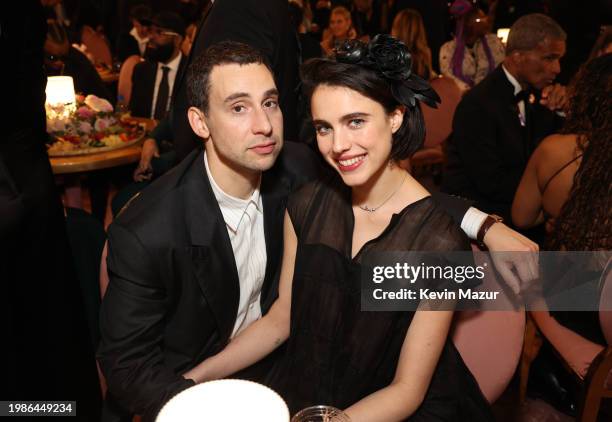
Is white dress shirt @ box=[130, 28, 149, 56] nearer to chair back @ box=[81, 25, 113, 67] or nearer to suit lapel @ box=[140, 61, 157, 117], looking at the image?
chair back @ box=[81, 25, 113, 67]

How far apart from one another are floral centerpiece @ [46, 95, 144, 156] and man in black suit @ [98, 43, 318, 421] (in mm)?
2235

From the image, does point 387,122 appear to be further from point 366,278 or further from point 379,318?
point 379,318

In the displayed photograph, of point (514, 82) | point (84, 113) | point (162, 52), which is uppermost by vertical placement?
point (514, 82)

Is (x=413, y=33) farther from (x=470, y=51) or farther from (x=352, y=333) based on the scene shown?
(x=352, y=333)

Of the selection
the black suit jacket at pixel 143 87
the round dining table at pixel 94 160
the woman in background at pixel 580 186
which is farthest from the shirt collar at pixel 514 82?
the black suit jacket at pixel 143 87

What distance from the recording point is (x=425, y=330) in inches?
61.0

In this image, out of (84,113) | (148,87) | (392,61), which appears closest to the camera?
(392,61)

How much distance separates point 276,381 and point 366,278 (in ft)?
1.44

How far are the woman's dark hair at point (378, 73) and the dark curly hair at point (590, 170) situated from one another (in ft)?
3.37

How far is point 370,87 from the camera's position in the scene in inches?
61.1

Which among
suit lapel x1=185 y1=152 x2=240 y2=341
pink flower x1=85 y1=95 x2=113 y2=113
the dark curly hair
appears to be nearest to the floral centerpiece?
pink flower x1=85 y1=95 x2=113 y2=113

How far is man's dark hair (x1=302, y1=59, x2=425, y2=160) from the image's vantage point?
5.08ft

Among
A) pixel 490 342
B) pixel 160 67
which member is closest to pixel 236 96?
pixel 490 342

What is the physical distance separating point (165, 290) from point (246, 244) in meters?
0.32
